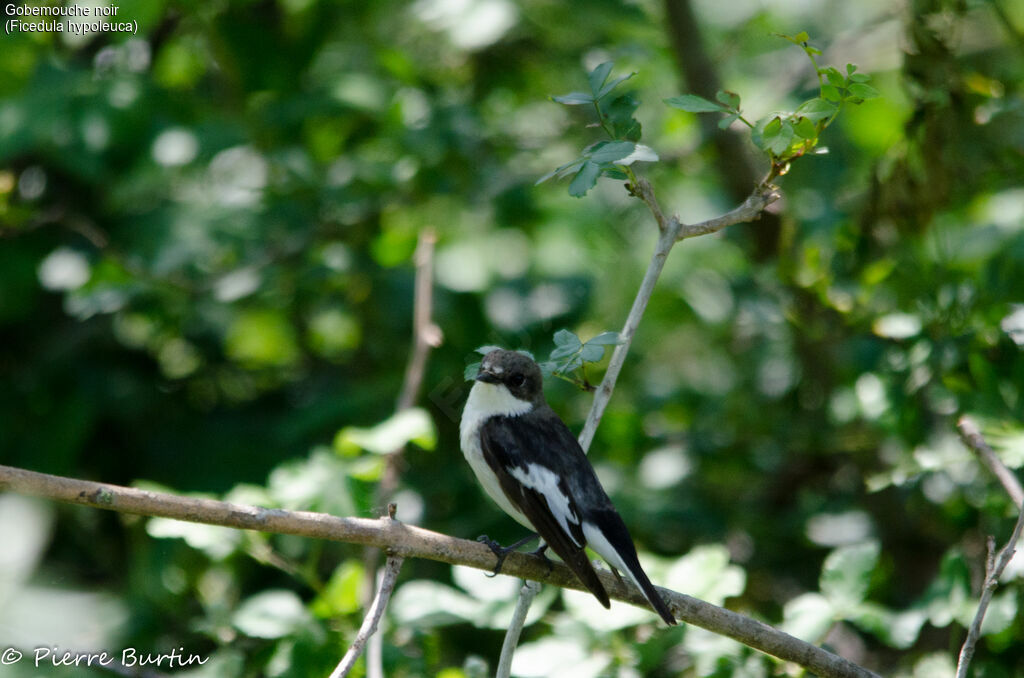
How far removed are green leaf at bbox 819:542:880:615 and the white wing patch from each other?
88cm

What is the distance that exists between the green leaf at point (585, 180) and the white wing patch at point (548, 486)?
1.11 metres

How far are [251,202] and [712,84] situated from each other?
240 centimetres

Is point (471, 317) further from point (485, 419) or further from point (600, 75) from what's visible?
point (600, 75)

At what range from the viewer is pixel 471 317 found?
14.5 ft

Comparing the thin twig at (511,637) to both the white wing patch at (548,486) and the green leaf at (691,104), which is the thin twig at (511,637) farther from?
the green leaf at (691,104)

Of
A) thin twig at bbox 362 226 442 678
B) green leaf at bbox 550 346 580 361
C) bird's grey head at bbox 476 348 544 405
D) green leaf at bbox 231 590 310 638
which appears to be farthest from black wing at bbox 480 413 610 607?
green leaf at bbox 231 590 310 638

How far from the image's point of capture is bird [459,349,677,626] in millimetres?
2814

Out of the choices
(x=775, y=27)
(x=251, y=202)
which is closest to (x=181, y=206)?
(x=251, y=202)

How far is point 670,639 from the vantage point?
323cm

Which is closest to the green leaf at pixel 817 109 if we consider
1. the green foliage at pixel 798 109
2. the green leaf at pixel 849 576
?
the green foliage at pixel 798 109

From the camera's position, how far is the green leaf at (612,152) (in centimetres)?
221

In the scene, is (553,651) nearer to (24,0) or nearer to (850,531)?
(850,531)

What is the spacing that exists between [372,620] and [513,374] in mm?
1284

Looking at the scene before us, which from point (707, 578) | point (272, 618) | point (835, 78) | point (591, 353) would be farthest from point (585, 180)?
point (272, 618)
